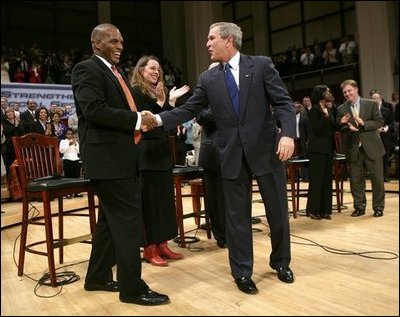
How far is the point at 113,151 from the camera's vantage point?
82.8 inches

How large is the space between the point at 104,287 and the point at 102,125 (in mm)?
865

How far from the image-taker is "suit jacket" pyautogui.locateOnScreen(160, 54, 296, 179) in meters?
2.33

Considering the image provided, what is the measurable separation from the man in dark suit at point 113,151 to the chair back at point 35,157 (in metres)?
0.73

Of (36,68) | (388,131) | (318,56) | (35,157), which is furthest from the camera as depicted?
(318,56)

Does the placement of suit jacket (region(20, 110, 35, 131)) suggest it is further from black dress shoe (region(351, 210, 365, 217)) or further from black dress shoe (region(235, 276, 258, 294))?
black dress shoe (region(235, 276, 258, 294))

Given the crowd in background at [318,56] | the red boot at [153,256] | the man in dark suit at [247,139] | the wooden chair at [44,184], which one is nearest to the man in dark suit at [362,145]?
the man in dark suit at [247,139]

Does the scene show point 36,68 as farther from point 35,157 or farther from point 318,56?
point 35,157

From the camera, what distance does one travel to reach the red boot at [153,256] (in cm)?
289

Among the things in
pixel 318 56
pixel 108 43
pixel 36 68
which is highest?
pixel 318 56

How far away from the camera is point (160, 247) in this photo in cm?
305

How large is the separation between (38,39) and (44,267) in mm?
11304

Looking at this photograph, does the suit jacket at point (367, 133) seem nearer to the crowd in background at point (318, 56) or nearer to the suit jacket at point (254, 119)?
the suit jacket at point (254, 119)

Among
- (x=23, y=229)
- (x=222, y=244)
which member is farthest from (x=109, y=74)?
(x=222, y=244)

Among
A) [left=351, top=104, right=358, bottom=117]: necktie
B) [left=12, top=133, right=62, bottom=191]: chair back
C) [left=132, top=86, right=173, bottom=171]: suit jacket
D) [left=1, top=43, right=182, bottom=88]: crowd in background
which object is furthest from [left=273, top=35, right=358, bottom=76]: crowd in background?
[left=12, top=133, right=62, bottom=191]: chair back
